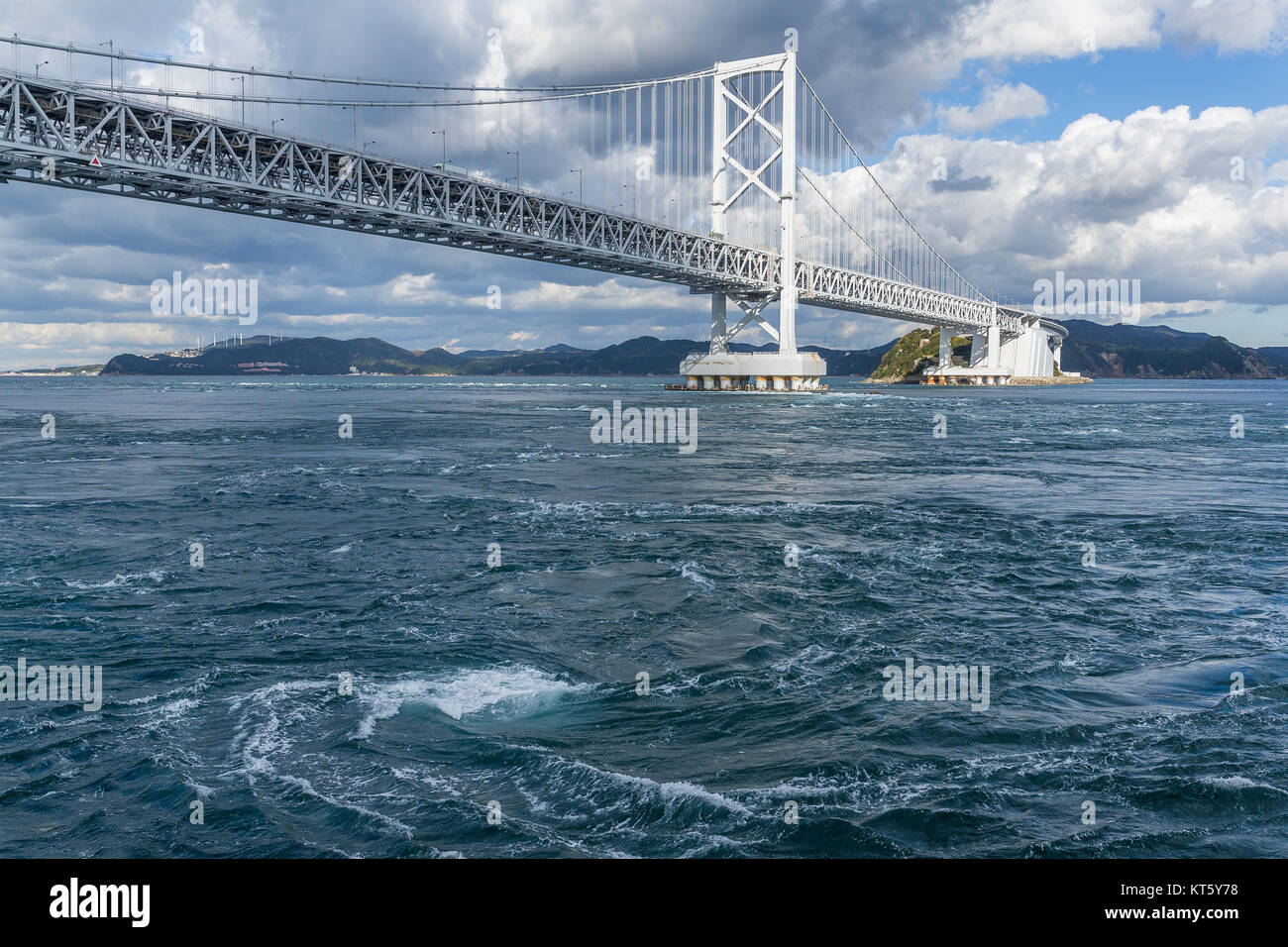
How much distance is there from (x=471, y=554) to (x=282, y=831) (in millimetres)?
9162

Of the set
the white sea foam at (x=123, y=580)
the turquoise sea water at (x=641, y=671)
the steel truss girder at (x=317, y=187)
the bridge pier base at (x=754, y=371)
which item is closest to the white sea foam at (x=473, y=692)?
the turquoise sea water at (x=641, y=671)

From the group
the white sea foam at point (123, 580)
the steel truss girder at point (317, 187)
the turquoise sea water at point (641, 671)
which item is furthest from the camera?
A: the steel truss girder at point (317, 187)

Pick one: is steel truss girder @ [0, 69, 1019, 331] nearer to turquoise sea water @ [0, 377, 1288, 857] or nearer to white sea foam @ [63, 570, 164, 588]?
turquoise sea water @ [0, 377, 1288, 857]

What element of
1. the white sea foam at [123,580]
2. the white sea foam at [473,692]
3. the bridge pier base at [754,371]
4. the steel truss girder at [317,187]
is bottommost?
the white sea foam at [473,692]

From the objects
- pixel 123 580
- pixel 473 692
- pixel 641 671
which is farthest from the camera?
pixel 123 580

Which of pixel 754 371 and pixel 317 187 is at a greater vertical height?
pixel 317 187

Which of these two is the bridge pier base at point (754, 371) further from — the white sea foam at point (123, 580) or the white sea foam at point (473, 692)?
the white sea foam at point (473, 692)

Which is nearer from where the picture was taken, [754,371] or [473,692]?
[473,692]

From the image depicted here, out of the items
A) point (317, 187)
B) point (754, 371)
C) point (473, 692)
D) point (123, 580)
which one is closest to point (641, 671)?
point (473, 692)

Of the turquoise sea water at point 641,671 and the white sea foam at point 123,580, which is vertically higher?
the white sea foam at point 123,580

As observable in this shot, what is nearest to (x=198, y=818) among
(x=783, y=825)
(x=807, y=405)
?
(x=783, y=825)

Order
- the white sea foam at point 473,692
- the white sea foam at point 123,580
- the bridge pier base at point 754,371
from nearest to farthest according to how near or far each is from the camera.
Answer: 1. the white sea foam at point 473,692
2. the white sea foam at point 123,580
3. the bridge pier base at point 754,371

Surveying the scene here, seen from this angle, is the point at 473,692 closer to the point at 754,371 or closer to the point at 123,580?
the point at 123,580
